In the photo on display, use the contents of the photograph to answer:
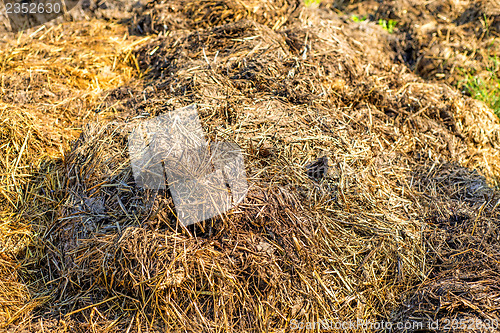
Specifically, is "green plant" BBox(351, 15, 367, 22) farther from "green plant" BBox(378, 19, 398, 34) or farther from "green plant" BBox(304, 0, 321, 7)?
"green plant" BBox(304, 0, 321, 7)

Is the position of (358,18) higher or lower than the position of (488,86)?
higher

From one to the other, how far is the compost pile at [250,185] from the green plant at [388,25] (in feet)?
1.90

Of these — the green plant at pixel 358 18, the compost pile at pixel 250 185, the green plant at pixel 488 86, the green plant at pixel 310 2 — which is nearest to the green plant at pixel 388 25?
the green plant at pixel 358 18

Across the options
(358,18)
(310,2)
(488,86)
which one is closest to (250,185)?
(488,86)

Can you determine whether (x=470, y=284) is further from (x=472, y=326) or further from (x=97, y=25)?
(x=97, y=25)

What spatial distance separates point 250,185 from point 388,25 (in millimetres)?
2853

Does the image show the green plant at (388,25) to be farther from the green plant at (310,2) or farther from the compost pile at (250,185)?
the green plant at (310,2)

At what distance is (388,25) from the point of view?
160 inches

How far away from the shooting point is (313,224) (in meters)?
2.24

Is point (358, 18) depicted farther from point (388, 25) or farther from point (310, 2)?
point (310, 2)

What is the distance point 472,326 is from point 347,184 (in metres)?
1.01

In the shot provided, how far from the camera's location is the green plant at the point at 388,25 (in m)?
3.98

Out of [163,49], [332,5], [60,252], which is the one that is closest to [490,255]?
[60,252]

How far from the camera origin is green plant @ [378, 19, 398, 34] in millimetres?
3979
